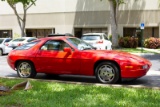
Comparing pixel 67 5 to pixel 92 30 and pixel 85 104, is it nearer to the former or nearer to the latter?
pixel 92 30

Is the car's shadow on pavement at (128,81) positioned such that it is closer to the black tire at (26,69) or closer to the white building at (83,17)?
the black tire at (26,69)

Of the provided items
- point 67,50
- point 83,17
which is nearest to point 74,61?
point 67,50

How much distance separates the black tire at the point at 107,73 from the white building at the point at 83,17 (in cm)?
2511

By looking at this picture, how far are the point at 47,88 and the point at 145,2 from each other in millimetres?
27242

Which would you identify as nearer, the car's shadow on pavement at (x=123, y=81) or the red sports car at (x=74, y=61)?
the red sports car at (x=74, y=61)

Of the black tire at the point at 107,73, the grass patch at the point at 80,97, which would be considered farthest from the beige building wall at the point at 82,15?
the grass patch at the point at 80,97

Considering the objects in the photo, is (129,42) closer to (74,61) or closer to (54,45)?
(54,45)

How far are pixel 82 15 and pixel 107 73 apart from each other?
26.3 m

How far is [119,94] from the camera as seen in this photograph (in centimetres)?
679

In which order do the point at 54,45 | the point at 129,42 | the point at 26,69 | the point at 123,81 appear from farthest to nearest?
1. the point at 129,42
2. the point at 26,69
3. the point at 54,45
4. the point at 123,81

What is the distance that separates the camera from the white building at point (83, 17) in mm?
32750

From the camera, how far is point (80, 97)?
650cm

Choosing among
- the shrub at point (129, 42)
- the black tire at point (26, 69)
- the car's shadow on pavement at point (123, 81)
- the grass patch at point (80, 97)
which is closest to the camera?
the grass patch at point (80, 97)

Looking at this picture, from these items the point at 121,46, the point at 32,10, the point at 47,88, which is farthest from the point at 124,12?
the point at 47,88
